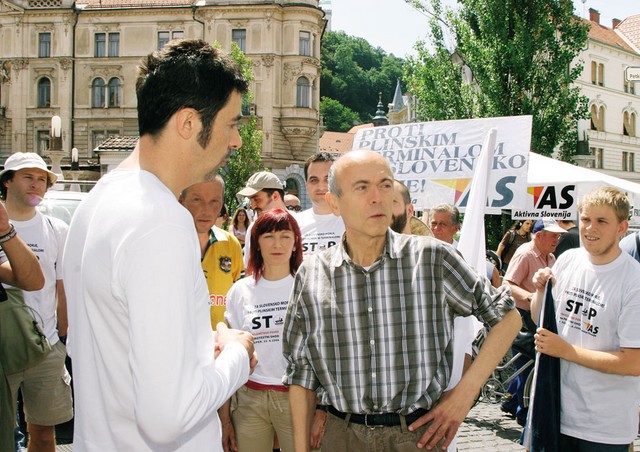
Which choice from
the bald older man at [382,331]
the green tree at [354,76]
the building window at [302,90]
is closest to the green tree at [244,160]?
the building window at [302,90]

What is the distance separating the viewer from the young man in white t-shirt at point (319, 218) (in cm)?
495

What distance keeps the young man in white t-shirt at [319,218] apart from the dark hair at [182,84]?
3.02m

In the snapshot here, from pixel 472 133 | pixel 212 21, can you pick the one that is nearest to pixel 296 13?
pixel 212 21

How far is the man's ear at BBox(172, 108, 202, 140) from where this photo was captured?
1773 mm

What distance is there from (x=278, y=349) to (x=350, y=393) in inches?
59.9

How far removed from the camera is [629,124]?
5319 centimetres

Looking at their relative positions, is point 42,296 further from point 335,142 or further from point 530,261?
point 335,142

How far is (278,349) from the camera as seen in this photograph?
4.04 m

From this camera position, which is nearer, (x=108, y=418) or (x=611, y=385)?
(x=108, y=418)

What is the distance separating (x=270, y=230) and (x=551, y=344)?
1.90 m

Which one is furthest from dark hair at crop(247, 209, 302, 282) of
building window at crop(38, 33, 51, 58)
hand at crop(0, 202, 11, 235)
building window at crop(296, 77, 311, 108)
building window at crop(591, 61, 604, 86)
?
building window at crop(591, 61, 604, 86)

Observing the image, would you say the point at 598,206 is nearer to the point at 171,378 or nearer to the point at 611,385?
the point at 611,385

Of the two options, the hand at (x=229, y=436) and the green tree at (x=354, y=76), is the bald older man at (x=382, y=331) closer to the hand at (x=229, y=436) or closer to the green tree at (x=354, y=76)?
the hand at (x=229, y=436)

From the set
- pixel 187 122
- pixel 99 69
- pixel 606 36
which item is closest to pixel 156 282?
pixel 187 122
